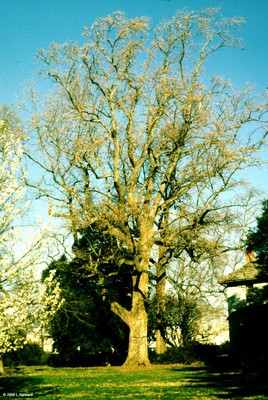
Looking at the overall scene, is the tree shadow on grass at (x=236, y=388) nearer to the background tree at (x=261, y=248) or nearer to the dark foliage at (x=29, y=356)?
the background tree at (x=261, y=248)

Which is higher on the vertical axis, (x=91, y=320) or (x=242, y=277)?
(x=242, y=277)

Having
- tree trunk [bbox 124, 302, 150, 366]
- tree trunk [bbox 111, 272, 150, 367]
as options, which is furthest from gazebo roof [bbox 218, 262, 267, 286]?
tree trunk [bbox 124, 302, 150, 366]

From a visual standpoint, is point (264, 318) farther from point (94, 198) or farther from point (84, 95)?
point (84, 95)

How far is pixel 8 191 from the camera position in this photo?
29.9 feet

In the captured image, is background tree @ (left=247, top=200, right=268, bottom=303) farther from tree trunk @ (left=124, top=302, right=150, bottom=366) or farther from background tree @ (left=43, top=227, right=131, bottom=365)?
background tree @ (left=43, top=227, right=131, bottom=365)

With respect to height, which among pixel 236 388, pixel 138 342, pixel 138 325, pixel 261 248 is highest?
pixel 261 248

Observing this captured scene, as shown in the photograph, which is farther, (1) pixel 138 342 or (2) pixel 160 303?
(2) pixel 160 303

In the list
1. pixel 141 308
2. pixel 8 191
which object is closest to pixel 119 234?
pixel 141 308

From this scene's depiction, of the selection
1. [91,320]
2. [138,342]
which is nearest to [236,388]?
[138,342]

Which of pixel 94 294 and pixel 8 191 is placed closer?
pixel 8 191

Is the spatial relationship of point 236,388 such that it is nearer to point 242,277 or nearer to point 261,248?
point 261,248

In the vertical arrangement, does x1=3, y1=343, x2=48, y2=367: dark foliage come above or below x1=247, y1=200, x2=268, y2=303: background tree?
below

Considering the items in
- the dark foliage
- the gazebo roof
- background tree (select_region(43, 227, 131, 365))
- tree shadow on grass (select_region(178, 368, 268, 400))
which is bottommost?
tree shadow on grass (select_region(178, 368, 268, 400))

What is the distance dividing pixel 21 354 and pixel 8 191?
112 feet
